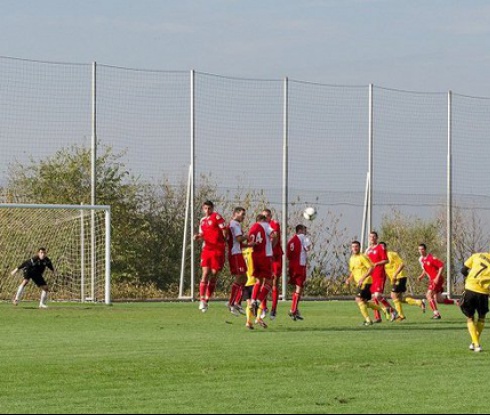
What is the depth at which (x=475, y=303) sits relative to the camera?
57.8ft

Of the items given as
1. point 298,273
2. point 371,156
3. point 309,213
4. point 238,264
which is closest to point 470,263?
point 238,264

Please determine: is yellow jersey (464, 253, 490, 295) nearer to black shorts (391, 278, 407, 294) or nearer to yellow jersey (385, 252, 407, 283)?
black shorts (391, 278, 407, 294)

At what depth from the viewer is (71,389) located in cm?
1277

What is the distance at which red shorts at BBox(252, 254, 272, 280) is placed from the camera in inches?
851

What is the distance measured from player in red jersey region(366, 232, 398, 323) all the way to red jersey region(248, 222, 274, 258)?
11.0ft

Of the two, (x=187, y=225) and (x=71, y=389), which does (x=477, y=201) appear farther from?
(x=71, y=389)

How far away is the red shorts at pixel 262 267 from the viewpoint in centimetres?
2162

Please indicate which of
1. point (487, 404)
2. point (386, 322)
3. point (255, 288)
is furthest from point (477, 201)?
point (487, 404)

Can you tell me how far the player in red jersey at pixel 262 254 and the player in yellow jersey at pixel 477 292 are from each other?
4684mm

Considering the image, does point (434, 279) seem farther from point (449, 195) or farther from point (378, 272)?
point (449, 195)

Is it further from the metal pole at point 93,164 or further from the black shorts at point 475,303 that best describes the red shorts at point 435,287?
the metal pole at point 93,164

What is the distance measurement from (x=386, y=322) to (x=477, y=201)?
15478 mm

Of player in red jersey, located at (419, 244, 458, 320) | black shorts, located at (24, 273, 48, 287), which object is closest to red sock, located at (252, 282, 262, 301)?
player in red jersey, located at (419, 244, 458, 320)

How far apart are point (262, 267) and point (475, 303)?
5126 mm
